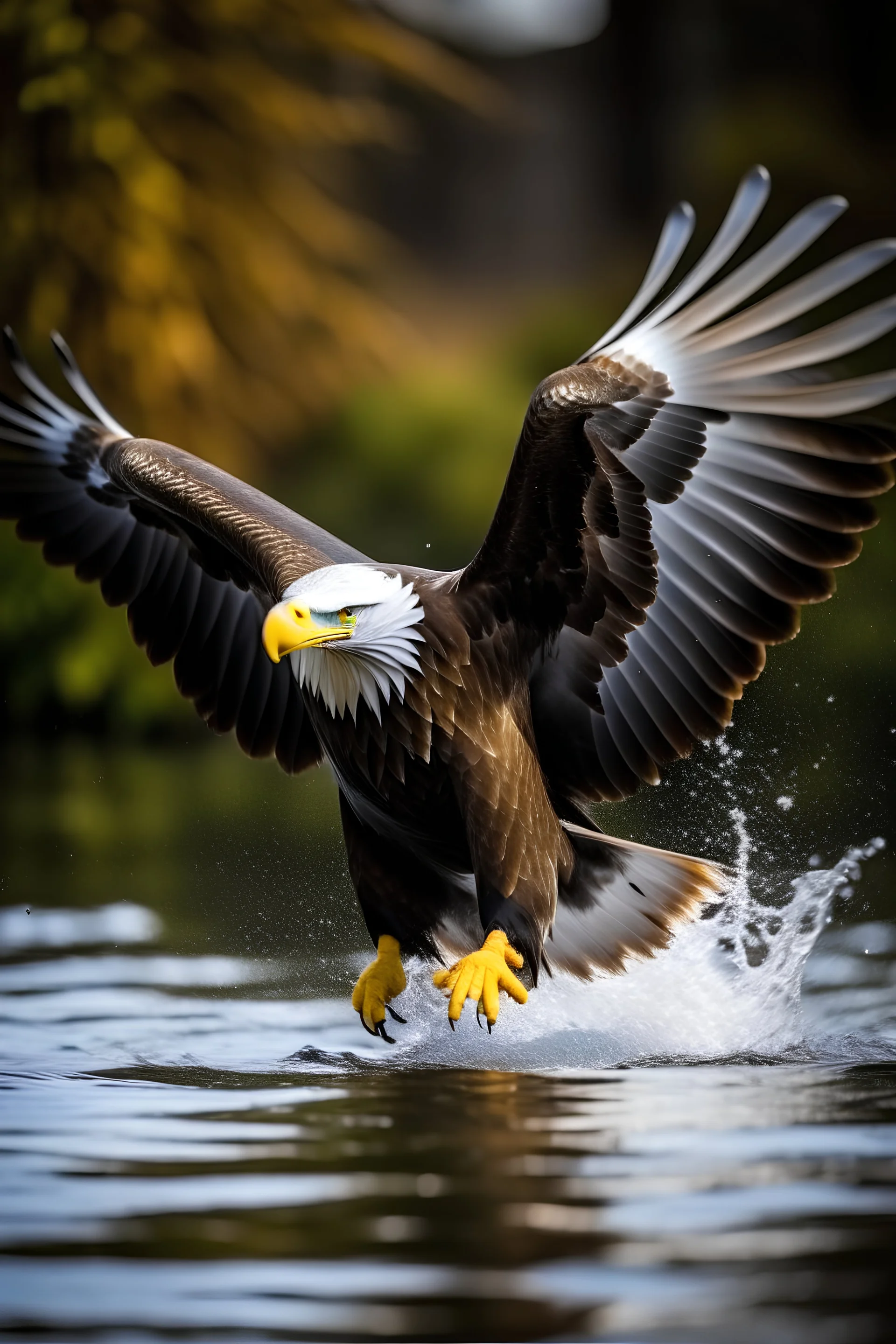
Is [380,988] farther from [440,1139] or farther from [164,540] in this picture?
[164,540]

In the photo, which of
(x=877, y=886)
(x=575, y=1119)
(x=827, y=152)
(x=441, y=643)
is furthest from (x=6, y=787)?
(x=827, y=152)

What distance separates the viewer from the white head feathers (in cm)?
408

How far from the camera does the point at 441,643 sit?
4223mm

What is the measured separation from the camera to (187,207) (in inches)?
811

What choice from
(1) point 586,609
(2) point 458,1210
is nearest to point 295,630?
(1) point 586,609

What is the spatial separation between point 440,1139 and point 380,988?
56.4 inches

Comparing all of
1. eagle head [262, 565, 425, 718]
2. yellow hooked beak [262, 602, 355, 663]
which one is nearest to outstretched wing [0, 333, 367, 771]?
eagle head [262, 565, 425, 718]

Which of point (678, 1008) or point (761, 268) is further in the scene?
point (678, 1008)

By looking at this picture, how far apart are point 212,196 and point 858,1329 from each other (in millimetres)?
19955

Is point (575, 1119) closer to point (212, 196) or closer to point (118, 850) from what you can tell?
point (118, 850)

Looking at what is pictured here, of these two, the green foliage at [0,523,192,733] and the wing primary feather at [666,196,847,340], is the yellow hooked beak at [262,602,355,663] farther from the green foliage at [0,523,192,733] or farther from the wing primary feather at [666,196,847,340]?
the green foliage at [0,523,192,733]

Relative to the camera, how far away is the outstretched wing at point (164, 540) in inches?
197

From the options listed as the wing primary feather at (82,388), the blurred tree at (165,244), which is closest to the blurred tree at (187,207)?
the blurred tree at (165,244)

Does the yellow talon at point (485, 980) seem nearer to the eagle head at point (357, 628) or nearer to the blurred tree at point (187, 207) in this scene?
the eagle head at point (357, 628)
